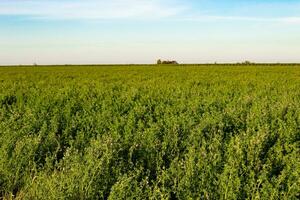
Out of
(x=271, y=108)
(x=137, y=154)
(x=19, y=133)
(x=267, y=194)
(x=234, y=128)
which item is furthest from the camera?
(x=271, y=108)

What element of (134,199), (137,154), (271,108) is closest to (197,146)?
(137,154)

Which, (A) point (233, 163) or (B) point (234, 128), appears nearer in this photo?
(A) point (233, 163)

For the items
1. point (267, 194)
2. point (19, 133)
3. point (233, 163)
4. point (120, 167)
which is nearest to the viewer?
point (267, 194)

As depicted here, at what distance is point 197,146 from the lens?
636 centimetres

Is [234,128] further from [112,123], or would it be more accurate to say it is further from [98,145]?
[98,145]

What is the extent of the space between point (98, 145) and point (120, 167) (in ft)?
1.30

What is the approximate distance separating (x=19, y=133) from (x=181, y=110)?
3.04 m

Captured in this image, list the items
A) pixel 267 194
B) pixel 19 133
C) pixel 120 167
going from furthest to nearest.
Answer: pixel 19 133 → pixel 120 167 → pixel 267 194

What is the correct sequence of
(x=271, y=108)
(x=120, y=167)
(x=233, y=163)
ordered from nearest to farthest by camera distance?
1. (x=233, y=163)
2. (x=120, y=167)
3. (x=271, y=108)

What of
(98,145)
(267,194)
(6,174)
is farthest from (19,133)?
(267,194)

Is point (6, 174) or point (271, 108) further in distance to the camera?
point (271, 108)

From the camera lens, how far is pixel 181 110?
28.0ft

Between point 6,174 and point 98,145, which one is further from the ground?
point 98,145

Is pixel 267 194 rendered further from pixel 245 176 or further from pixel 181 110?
pixel 181 110
